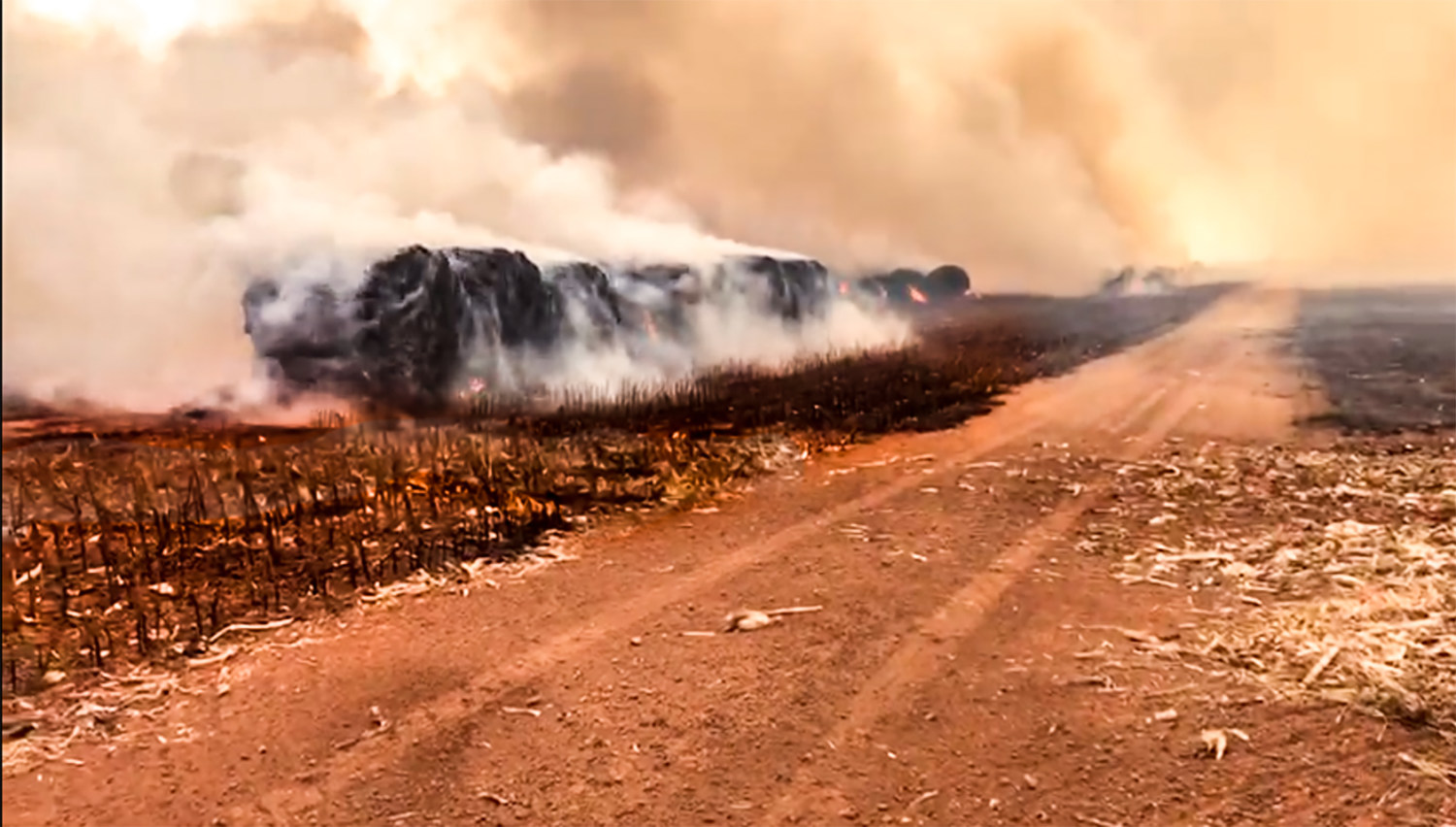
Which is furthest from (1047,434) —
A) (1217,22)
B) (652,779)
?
(652,779)

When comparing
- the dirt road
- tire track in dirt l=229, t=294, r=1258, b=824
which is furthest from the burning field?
the dirt road

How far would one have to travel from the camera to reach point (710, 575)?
257cm

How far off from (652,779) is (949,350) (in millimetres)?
2404

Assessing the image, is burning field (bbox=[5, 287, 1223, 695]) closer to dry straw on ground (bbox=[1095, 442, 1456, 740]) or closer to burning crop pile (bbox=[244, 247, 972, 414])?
burning crop pile (bbox=[244, 247, 972, 414])

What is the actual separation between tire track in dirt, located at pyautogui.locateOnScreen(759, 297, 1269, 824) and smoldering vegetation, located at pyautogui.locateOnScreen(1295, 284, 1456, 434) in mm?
323

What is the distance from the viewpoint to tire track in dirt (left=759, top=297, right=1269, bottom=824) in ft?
5.57

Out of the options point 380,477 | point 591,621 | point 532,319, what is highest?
point 532,319

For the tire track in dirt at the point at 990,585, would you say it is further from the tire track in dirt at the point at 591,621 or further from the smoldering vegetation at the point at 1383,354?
the smoldering vegetation at the point at 1383,354

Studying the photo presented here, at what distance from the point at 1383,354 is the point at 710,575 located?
8.98 ft

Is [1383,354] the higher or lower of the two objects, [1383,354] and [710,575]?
the higher

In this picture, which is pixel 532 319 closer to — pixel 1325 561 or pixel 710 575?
pixel 710 575

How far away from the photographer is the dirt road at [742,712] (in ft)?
5.24

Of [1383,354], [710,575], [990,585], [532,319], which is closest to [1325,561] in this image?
[990,585]

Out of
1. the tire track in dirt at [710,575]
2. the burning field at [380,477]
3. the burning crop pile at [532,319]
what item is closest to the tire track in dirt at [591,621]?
the tire track in dirt at [710,575]
